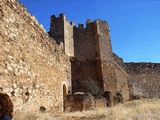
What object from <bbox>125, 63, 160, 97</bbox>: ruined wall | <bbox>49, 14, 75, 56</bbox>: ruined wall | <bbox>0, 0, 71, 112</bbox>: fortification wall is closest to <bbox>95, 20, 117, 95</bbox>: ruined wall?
<bbox>49, 14, 75, 56</bbox>: ruined wall

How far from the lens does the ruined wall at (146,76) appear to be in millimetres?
26641

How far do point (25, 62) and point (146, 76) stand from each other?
81.5 feet

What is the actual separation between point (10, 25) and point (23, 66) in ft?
4.08

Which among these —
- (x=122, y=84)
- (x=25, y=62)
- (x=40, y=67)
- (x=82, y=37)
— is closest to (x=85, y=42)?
(x=82, y=37)

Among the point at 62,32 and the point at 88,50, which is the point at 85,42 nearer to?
the point at 88,50

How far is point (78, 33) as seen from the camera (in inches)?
923

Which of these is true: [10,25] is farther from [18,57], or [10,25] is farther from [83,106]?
[83,106]

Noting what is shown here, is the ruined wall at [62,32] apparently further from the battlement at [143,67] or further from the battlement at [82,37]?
the battlement at [143,67]

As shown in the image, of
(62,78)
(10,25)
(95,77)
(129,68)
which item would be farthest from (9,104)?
(129,68)

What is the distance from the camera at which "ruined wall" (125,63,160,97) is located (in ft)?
87.4

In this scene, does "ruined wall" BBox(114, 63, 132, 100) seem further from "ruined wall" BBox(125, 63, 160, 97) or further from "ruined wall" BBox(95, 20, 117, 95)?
"ruined wall" BBox(125, 63, 160, 97)

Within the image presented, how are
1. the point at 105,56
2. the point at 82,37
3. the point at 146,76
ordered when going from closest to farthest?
1. the point at 105,56
2. the point at 82,37
3. the point at 146,76

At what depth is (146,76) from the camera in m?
27.7

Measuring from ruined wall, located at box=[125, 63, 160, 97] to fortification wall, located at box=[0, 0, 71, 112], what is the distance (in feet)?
65.4
